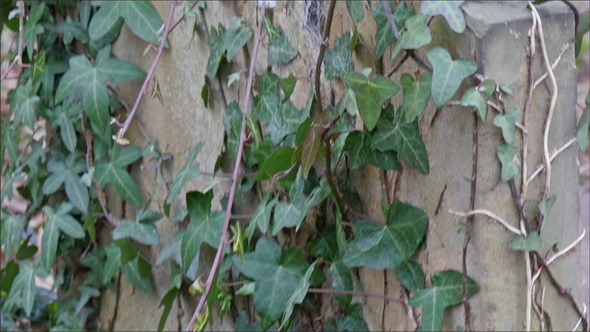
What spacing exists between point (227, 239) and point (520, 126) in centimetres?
63

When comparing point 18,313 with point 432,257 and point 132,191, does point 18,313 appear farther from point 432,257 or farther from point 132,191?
point 432,257

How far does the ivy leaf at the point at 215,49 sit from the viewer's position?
1616 millimetres

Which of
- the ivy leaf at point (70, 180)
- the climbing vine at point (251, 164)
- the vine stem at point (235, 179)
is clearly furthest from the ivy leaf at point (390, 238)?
the ivy leaf at point (70, 180)

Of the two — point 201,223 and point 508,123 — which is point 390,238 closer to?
point 508,123

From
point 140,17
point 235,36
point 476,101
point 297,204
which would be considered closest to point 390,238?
point 297,204

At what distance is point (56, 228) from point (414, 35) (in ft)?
3.67

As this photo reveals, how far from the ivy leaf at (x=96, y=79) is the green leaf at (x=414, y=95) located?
80 cm

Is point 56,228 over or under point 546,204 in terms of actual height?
under

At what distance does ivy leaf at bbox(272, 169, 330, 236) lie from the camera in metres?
1.37

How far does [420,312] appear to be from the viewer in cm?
134

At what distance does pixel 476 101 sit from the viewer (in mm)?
1144

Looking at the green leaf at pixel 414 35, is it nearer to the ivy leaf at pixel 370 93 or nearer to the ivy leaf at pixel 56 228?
the ivy leaf at pixel 370 93

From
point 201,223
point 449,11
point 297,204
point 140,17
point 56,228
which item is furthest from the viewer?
point 56,228

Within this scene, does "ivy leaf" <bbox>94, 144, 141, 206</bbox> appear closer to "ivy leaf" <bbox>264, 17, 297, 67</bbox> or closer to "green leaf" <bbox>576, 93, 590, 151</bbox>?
"ivy leaf" <bbox>264, 17, 297, 67</bbox>
